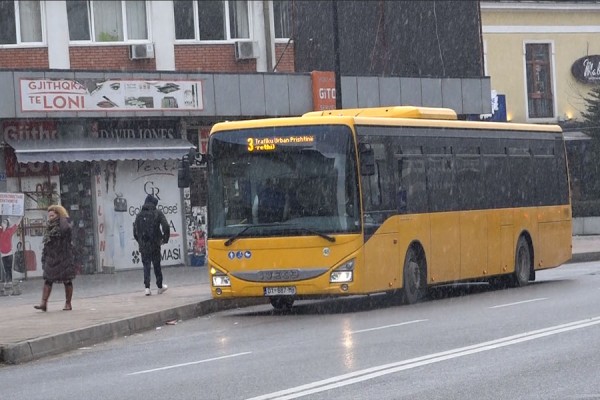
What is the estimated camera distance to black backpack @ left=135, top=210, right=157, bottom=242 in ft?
78.9

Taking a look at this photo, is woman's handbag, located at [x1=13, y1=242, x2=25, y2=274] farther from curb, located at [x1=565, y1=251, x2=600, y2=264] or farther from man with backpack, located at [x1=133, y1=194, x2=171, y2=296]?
curb, located at [x1=565, y1=251, x2=600, y2=264]

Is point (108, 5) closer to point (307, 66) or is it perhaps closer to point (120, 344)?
point (307, 66)

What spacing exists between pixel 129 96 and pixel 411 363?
18802 mm

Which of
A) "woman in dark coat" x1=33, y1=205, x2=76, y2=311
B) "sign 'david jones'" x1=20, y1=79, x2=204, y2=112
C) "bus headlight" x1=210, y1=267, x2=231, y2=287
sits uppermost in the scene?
"sign 'david jones'" x1=20, y1=79, x2=204, y2=112

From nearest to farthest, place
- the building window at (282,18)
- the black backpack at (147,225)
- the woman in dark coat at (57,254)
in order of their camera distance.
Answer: the woman in dark coat at (57,254)
the black backpack at (147,225)
the building window at (282,18)

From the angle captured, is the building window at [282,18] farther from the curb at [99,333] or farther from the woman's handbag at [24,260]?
the curb at [99,333]

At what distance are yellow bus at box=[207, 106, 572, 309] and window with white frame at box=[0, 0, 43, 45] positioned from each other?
1255 cm

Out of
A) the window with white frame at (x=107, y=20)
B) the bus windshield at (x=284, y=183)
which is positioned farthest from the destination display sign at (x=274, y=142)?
the window with white frame at (x=107, y=20)

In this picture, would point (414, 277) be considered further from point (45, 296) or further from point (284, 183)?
point (45, 296)

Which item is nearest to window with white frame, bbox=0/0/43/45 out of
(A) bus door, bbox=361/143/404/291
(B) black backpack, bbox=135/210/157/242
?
(B) black backpack, bbox=135/210/157/242

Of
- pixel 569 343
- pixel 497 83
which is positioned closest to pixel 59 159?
pixel 569 343

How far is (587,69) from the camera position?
5353cm

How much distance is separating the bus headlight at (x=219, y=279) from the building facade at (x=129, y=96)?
32.2 feet

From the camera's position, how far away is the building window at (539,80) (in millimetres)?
52812
